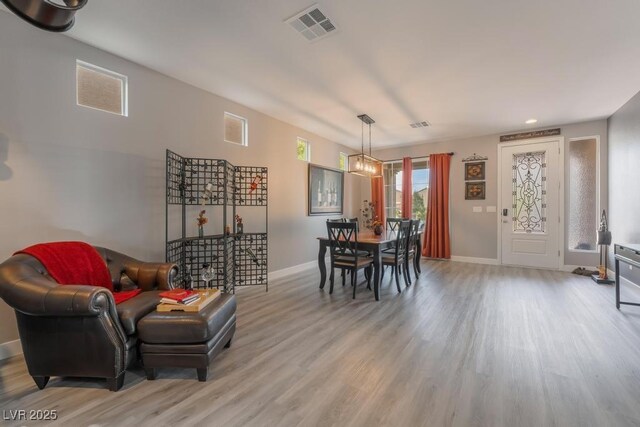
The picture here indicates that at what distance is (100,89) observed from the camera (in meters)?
2.87

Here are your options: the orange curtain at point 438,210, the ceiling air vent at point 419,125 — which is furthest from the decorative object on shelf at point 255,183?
the orange curtain at point 438,210

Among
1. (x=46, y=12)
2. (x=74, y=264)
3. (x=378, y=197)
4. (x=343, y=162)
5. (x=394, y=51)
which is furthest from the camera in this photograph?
(x=378, y=197)

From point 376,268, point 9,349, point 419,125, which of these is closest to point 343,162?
point 419,125

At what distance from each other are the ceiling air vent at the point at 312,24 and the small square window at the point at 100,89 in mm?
2014

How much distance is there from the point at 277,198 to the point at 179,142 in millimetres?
1872

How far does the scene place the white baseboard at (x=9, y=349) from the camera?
7.45 ft

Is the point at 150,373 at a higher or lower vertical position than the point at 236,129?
lower

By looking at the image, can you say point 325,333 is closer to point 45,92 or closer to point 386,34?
point 386,34

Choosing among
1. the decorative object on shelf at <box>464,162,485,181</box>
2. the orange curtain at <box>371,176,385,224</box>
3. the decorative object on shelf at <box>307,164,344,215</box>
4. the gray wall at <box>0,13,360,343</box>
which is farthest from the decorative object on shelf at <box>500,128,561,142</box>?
the gray wall at <box>0,13,360,343</box>

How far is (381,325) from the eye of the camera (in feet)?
9.55

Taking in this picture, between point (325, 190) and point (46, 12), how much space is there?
5230 mm

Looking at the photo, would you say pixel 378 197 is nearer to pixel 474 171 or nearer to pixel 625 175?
pixel 474 171

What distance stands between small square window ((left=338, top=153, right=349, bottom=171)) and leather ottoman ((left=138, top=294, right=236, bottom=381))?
17.6ft

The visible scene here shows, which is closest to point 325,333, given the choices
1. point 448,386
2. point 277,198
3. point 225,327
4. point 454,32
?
point 225,327
